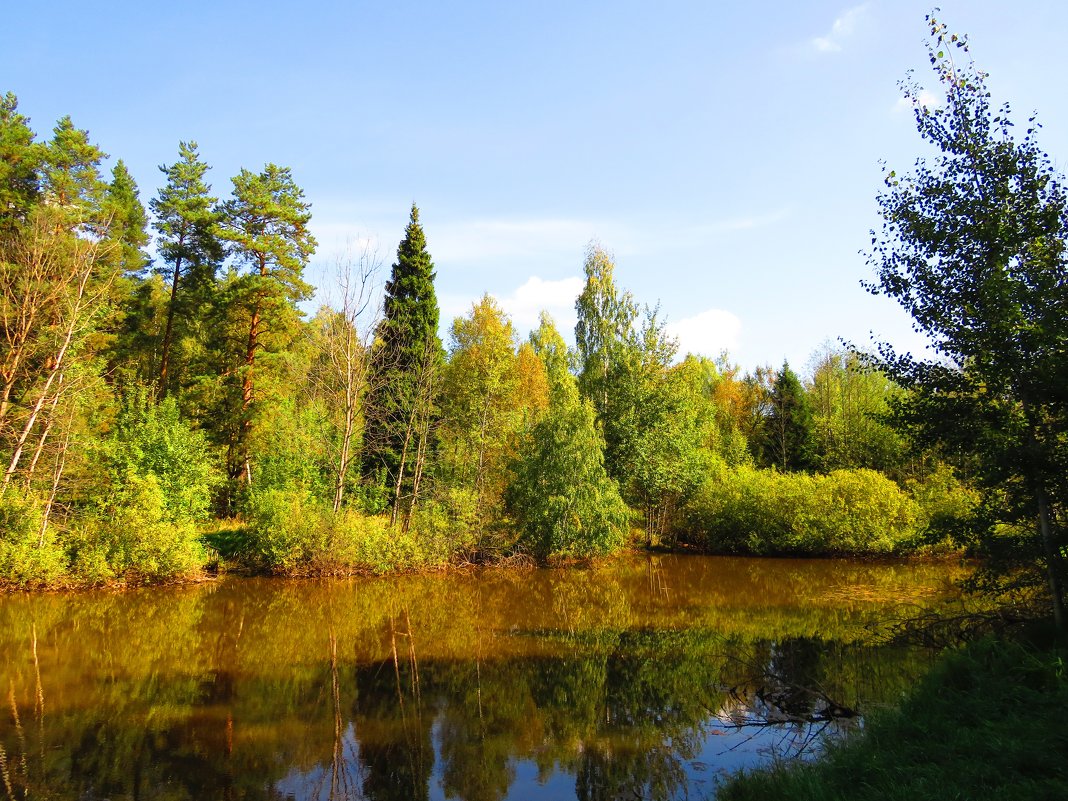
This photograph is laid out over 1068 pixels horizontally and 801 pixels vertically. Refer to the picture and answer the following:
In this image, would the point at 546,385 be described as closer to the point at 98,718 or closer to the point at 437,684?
the point at 437,684

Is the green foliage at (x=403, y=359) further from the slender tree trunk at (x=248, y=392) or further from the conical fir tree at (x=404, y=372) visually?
the slender tree trunk at (x=248, y=392)

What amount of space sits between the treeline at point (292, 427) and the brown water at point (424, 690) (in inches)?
145

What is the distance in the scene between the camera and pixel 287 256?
28.5m

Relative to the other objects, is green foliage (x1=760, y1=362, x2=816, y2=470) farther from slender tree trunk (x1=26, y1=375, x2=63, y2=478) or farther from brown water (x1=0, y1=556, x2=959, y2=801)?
slender tree trunk (x1=26, y1=375, x2=63, y2=478)

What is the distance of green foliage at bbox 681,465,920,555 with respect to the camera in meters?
26.1

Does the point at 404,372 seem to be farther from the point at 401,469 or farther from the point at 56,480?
the point at 56,480

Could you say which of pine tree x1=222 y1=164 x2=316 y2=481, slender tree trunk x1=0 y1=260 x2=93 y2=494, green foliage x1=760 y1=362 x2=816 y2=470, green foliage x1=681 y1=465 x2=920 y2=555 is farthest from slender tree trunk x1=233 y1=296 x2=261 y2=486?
green foliage x1=760 y1=362 x2=816 y2=470

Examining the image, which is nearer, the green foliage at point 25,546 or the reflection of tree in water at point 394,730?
the reflection of tree in water at point 394,730

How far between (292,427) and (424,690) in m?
18.1

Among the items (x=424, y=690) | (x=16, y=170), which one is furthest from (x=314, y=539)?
(x=16, y=170)

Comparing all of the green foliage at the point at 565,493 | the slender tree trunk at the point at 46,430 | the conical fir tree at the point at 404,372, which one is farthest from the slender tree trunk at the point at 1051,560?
the slender tree trunk at the point at 46,430

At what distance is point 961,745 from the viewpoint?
538 centimetres

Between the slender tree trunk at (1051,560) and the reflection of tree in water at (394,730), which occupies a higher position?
the slender tree trunk at (1051,560)

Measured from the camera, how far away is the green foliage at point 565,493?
25.7 meters
